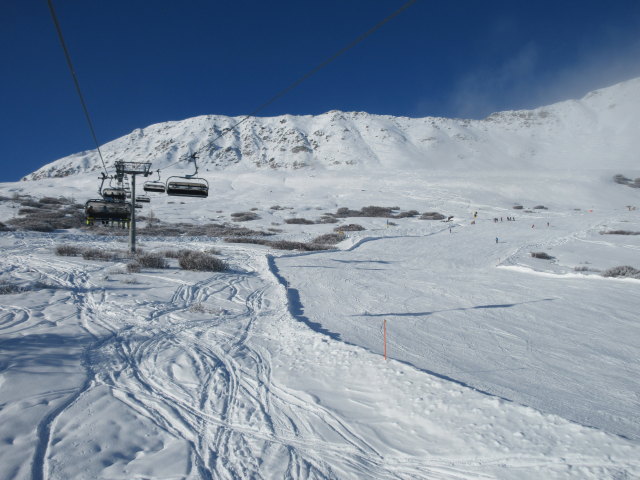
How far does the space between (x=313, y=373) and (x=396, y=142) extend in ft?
374

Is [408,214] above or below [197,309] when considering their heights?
above

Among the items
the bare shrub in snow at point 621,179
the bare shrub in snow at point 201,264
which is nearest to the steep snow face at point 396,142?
the bare shrub in snow at point 621,179

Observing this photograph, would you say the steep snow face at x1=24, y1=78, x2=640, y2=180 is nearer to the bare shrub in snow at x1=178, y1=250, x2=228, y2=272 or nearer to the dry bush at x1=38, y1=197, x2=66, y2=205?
the dry bush at x1=38, y1=197, x2=66, y2=205

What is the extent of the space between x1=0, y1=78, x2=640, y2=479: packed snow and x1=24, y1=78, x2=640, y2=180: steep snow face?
85.7 meters

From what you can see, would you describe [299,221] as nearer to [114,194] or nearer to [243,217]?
[243,217]

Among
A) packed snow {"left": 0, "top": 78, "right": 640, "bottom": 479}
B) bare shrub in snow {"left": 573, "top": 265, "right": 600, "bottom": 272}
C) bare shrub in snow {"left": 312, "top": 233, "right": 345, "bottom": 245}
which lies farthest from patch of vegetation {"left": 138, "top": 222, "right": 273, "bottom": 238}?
bare shrub in snow {"left": 573, "top": 265, "right": 600, "bottom": 272}

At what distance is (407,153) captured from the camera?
104625 mm

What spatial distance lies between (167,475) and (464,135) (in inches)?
5234

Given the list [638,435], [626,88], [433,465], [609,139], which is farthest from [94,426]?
[626,88]

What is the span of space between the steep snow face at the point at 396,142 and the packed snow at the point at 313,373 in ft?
281

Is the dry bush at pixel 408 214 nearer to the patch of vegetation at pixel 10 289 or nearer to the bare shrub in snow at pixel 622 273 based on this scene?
the bare shrub in snow at pixel 622 273

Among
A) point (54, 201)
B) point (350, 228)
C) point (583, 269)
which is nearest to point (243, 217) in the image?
point (350, 228)

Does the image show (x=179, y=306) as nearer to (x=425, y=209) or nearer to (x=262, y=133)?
(x=425, y=209)

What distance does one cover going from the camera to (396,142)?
112062mm
